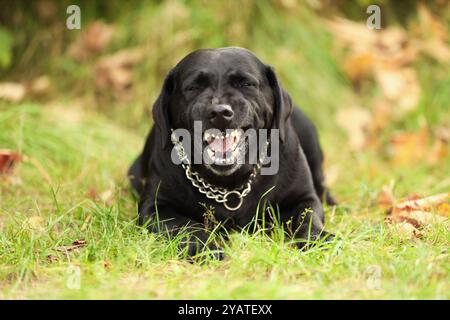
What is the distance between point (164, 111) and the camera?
3.89 m

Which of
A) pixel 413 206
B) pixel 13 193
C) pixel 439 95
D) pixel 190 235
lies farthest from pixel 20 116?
pixel 439 95

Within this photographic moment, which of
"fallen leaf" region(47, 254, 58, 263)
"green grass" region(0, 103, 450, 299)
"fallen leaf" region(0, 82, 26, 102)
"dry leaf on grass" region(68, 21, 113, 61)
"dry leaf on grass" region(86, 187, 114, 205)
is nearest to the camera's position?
"green grass" region(0, 103, 450, 299)

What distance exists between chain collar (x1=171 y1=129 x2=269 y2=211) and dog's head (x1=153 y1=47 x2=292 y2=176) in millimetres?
85

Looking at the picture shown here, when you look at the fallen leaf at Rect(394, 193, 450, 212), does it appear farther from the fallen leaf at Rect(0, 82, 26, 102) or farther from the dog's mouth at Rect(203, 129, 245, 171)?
the fallen leaf at Rect(0, 82, 26, 102)

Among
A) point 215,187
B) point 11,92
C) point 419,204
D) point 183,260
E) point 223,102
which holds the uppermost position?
point 223,102

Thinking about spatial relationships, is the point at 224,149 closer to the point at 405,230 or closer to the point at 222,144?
the point at 222,144

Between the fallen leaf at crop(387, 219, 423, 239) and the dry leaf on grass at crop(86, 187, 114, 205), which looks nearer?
the fallen leaf at crop(387, 219, 423, 239)

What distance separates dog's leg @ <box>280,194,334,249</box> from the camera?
3.62 m

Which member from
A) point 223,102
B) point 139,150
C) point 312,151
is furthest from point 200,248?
point 139,150

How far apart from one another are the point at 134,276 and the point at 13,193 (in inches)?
70.5

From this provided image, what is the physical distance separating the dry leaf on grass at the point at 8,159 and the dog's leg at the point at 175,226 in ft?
4.35

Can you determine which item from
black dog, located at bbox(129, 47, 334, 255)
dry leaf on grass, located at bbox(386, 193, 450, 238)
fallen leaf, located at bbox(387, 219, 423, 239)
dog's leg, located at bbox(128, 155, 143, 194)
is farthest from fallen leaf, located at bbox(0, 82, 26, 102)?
fallen leaf, located at bbox(387, 219, 423, 239)

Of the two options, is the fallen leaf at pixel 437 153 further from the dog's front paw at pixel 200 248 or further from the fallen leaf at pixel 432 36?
the dog's front paw at pixel 200 248

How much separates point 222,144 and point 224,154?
2.0 inches
